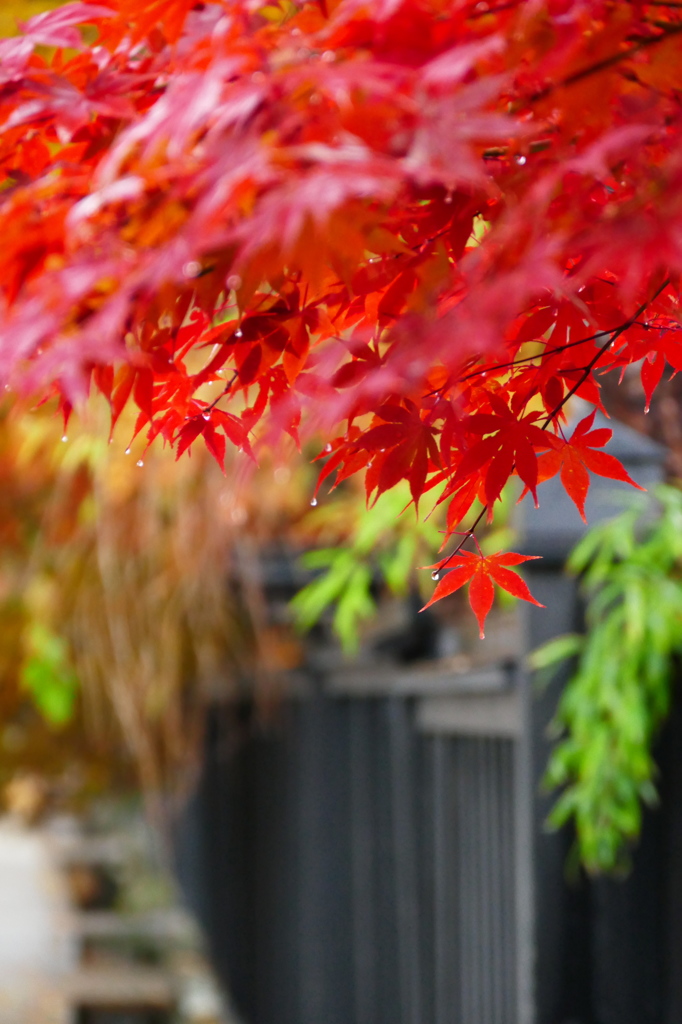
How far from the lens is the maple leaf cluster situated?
63 centimetres

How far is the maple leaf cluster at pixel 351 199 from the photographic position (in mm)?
630

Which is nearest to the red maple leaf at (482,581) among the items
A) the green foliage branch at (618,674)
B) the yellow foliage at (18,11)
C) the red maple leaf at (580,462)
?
the red maple leaf at (580,462)

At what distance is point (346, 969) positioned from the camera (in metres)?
3.83

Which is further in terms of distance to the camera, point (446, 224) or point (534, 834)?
point (534, 834)

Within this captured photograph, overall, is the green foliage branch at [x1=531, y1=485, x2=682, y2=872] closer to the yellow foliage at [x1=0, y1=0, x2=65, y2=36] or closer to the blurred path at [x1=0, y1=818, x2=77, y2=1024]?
the yellow foliage at [x1=0, y1=0, x2=65, y2=36]

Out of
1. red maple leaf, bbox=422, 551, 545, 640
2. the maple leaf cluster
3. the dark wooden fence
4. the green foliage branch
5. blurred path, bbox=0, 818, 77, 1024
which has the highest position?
the maple leaf cluster

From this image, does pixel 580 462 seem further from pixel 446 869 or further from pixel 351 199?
pixel 446 869

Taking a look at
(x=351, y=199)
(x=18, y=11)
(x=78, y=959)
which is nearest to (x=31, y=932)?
(x=78, y=959)

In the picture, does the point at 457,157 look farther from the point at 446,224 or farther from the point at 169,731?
the point at 169,731

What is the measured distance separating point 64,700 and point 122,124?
14.1 feet

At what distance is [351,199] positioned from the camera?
25.8 inches

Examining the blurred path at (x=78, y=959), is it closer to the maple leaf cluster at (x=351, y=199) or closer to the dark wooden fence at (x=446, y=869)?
the dark wooden fence at (x=446, y=869)

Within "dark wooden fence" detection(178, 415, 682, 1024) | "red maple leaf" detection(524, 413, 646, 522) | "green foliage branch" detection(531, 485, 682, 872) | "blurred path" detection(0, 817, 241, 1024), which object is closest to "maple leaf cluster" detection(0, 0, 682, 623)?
"red maple leaf" detection(524, 413, 646, 522)

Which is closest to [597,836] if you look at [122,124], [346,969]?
[122,124]
